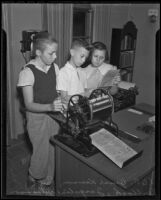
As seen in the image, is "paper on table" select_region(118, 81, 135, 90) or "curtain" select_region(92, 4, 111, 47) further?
"paper on table" select_region(118, 81, 135, 90)

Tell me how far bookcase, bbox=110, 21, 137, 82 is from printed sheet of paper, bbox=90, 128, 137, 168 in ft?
0.88

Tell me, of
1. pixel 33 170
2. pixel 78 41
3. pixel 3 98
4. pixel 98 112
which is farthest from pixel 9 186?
pixel 78 41

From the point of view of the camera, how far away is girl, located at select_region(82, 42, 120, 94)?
1.00 metres

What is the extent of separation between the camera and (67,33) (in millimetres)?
1017

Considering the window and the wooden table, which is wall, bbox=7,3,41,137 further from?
the wooden table

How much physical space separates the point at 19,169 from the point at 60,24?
62cm

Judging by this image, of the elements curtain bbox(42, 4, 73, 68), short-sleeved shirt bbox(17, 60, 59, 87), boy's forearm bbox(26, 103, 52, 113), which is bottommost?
boy's forearm bbox(26, 103, 52, 113)

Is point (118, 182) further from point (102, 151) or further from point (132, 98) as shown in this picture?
point (132, 98)

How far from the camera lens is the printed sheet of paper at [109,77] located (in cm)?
106

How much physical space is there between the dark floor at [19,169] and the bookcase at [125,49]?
514 mm

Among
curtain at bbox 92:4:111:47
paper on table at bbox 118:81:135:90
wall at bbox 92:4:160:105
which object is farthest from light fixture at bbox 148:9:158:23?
paper on table at bbox 118:81:135:90

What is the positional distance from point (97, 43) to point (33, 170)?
62 centimetres

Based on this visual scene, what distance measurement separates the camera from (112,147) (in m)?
1.08

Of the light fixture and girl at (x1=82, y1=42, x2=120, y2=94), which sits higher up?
the light fixture
